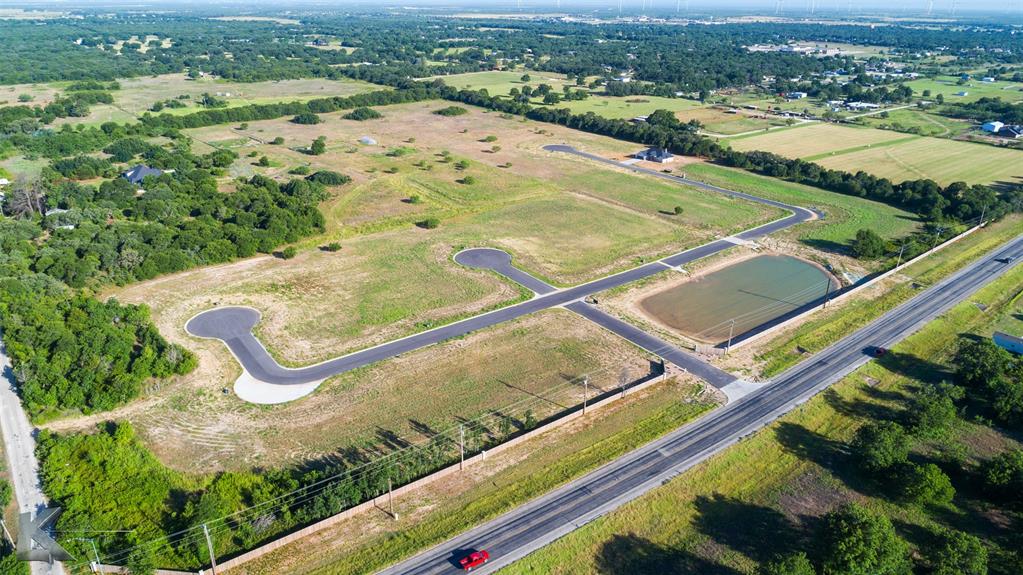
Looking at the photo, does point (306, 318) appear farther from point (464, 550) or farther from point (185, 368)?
point (464, 550)

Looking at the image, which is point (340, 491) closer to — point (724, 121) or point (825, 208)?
point (825, 208)

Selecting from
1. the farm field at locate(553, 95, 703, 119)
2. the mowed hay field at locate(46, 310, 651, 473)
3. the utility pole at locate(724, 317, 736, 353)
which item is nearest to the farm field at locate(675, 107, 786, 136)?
the farm field at locate(553, 95, 703, 119)

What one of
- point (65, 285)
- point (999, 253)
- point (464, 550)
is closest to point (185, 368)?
point (65, 285)

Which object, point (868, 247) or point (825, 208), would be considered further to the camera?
point (825, 208)

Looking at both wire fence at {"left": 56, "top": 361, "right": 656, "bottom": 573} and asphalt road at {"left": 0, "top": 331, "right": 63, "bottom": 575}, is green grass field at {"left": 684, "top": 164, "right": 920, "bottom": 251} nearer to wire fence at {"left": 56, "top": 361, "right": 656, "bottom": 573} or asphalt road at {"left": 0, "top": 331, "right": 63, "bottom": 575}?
wire fence at {"left": 56, "top": 361, "right": 656, "bottom": 573}

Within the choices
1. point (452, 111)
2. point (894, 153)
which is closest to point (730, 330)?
point (894, 153)

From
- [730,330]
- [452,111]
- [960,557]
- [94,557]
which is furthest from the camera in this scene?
[452,111]
